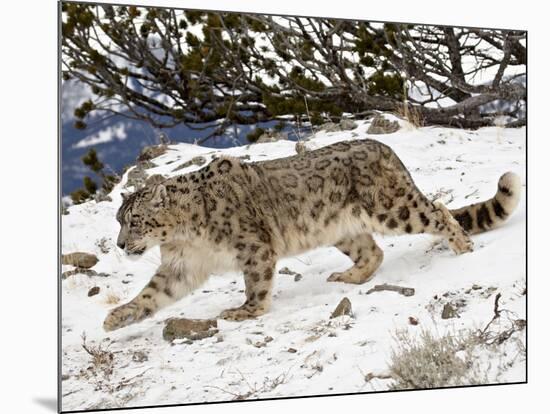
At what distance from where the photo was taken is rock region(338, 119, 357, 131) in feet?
23.4

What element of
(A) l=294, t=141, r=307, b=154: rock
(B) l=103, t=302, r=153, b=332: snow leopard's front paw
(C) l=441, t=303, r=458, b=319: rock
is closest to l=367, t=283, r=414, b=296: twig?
(C) l=441, t=303, r=458, b=319: rock

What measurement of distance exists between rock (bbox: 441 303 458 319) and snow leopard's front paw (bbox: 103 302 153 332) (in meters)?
2.08

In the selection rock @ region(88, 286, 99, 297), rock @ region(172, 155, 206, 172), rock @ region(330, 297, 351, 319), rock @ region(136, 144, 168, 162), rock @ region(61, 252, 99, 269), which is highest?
rock @ region(136, 144, 168, 162)

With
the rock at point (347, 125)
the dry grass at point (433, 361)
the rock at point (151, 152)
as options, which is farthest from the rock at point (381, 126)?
the rock at point (151, 152)

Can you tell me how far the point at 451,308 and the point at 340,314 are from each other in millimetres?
838

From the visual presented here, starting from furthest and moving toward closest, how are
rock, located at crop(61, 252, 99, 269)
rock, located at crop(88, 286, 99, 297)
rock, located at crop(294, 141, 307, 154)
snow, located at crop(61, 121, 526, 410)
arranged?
1. rock, located at crop(294, 141, 307, 154)
2. rock, located at crop(88, 286, 99, 297)
3. snow, located at crop(61, 121, 526, 410)
4. rock, located at crop(61, 252, 99, 269)

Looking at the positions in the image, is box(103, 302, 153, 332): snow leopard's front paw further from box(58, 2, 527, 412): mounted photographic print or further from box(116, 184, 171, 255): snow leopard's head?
box(116, 184, 171, 255): snow leopard's head

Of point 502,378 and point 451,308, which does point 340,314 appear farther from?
point 502,378

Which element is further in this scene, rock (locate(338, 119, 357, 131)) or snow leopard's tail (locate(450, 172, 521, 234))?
snow leopard's tail (locate(450, 172, 521, 234))

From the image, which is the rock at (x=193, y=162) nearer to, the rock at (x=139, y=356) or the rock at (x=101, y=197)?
the rock at (x=101, y=197)

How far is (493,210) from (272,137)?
1.78m

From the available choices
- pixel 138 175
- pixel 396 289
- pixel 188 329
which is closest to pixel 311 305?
pixel 396 289

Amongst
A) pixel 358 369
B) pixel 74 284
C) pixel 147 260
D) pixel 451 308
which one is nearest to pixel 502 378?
pixel 451 308

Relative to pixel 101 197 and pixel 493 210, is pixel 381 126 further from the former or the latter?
pixel 101 197
